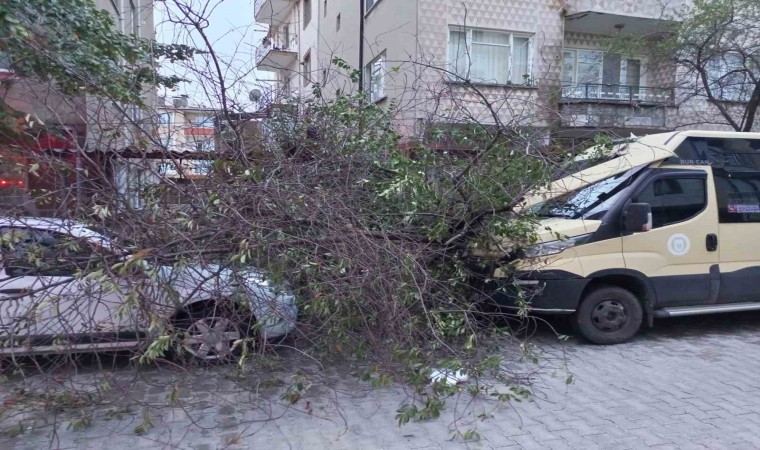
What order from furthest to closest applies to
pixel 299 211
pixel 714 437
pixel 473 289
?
pixel 473 289 < pixel 299 211 < pixel 714 437

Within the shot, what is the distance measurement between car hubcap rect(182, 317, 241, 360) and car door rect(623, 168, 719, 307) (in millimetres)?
4335

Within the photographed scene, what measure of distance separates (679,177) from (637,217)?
0.96 metres

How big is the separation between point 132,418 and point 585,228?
476 centimetres

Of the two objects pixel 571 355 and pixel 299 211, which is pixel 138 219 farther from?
pixel 571 355

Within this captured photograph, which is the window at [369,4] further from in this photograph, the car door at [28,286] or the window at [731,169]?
the car door at [28,286]

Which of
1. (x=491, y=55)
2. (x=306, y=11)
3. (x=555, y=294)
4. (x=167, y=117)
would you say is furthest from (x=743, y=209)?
(x=306, y=11)

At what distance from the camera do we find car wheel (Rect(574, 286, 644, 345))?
670 centimetres

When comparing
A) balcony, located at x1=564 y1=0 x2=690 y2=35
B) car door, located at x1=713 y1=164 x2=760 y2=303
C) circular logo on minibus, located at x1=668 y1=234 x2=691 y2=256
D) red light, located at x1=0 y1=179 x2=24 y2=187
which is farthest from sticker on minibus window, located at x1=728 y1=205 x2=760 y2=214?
balcony, located at x1=564 y1=0 x2=690 y2=35

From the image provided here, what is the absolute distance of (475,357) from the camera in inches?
200

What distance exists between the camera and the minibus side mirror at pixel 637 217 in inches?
258

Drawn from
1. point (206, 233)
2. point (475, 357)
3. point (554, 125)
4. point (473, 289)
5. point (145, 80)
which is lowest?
point (475, 357)

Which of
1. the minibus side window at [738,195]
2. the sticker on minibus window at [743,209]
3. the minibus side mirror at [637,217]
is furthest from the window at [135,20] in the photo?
the sticker on minibus window at [743,209]

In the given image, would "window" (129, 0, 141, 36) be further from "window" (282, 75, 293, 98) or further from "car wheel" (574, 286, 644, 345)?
"car wheel" (574, 286, 644, 345)

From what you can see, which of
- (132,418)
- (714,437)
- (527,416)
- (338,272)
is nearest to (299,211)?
(338,272)
